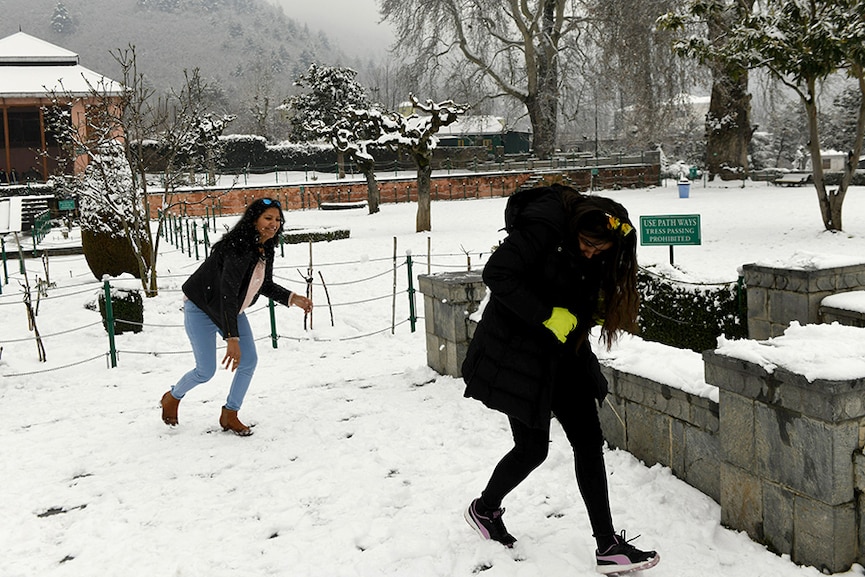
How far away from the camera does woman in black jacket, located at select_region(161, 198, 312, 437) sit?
4.41 m

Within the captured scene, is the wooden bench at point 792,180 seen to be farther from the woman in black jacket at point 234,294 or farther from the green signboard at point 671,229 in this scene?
the woman in black jacket at point 234,294

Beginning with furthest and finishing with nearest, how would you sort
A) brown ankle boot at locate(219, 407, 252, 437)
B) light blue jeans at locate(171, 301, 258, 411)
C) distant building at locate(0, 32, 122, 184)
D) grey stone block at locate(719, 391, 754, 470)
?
distant building at locate(0, 32, 122, 184)
brown ankle boot at locate(219, 407, 252, 437)
light blue jeans at locate(171, 301, 258, 411)
grey stone block at locate(719, 391, 754, 470)

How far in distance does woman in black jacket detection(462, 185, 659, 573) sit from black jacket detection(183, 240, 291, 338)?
2.00m

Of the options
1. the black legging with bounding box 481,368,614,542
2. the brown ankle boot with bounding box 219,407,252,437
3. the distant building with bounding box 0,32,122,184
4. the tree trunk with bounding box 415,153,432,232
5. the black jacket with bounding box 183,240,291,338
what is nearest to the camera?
the black legging with bounding box 481,368,614,542

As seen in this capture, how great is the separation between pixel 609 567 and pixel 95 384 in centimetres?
553

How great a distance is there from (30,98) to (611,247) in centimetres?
3513

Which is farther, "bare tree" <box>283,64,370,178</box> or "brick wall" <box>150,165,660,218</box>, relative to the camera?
"bare tree" <box>283,64,370,178</box>

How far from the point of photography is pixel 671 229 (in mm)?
9195

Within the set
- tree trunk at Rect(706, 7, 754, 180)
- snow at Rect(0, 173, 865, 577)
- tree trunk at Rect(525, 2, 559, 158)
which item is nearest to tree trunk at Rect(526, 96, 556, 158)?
tree trunk at Rect(525, 2, 559, 158)

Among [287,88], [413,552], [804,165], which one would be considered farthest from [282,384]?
[287,88]

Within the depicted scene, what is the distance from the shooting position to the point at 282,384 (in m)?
6.46

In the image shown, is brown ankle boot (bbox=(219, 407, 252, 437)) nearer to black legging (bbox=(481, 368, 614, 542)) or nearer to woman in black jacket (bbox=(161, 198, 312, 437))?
woman in black jacket (bbox=(161, 198, 312, 437))

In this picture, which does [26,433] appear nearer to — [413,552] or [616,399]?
[413,552]

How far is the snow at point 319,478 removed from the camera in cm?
314
